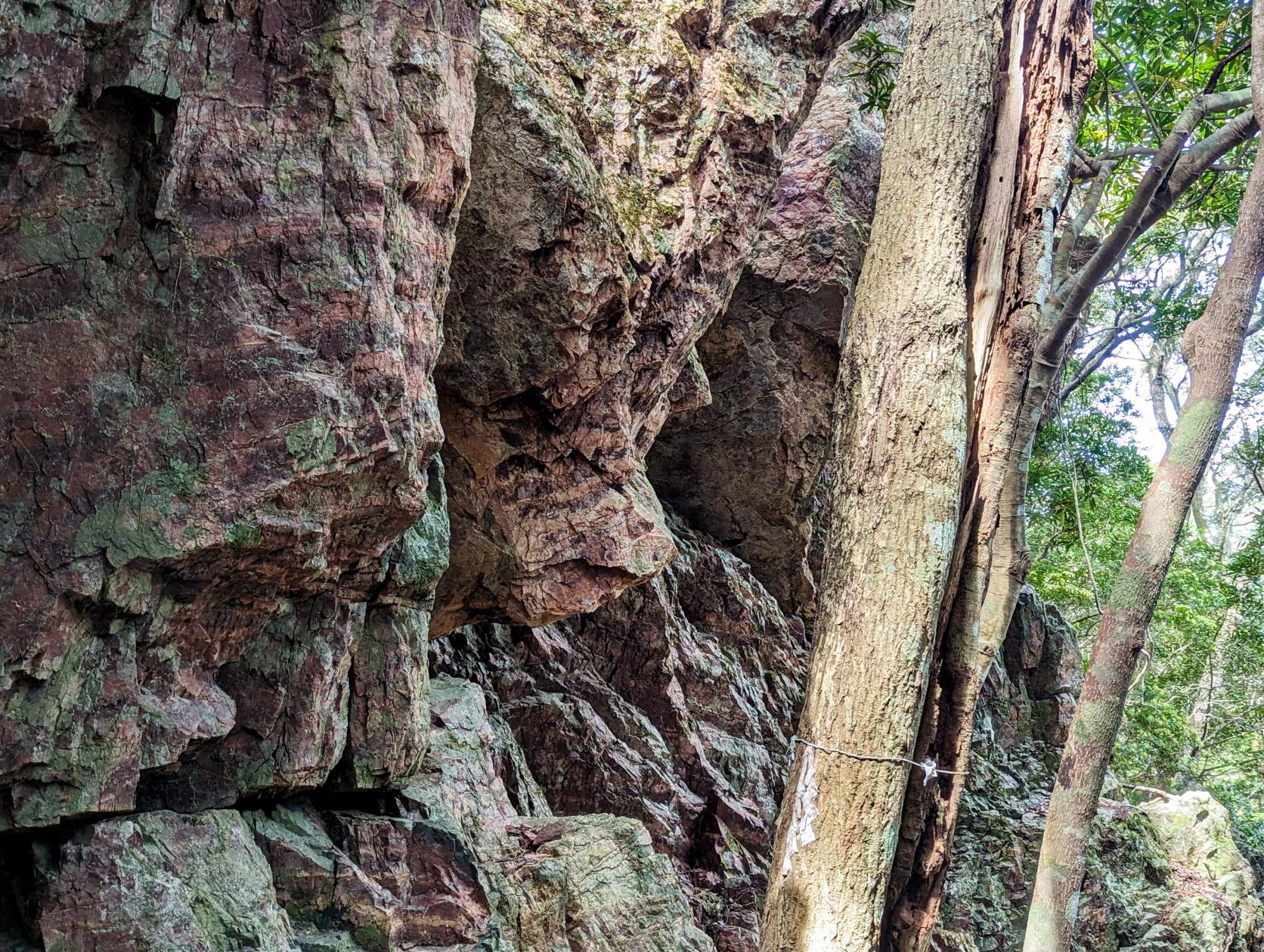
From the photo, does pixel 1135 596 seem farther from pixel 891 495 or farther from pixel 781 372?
pixel 781 372

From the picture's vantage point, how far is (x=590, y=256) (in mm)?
4715

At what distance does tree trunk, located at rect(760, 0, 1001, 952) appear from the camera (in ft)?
14.0

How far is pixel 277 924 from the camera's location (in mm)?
3398

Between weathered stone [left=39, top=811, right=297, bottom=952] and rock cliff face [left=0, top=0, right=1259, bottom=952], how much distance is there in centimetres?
1

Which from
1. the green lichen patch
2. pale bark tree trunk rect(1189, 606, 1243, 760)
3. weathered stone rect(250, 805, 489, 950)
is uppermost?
pale bark tree trunk rect(1189, 606, 1243, 760)

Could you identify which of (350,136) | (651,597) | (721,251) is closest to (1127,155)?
(721,251)

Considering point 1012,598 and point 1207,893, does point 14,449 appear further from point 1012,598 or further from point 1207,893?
point 1207,893

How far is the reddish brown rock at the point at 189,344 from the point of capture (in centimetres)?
290

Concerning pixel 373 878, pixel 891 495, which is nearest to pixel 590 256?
pixel 891 495

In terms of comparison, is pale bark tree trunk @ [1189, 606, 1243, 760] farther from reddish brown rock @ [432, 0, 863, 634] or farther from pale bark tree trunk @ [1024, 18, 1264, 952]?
reddish brown rock @ [432, 0, 863, 634]

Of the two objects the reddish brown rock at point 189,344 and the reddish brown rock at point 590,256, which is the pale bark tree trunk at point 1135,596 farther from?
the reddish brown rock at point 189,344

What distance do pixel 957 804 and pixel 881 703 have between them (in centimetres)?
80

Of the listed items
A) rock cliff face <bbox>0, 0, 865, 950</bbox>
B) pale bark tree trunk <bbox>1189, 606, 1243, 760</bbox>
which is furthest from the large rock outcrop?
rock cliff face <bbox>0, 0, 865, 950</bbox>

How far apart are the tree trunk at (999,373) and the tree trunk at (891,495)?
0.17m
